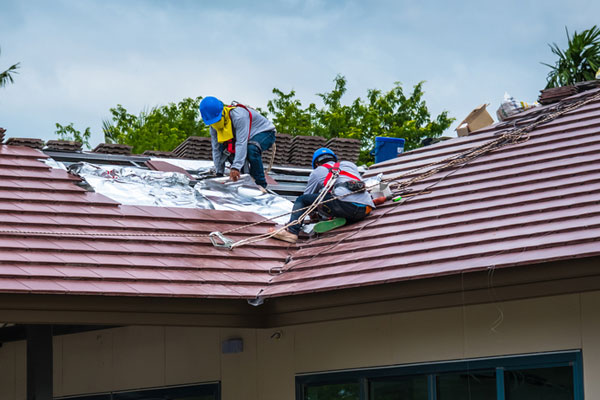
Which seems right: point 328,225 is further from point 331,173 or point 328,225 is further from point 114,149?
point 114,149

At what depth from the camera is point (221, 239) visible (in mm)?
9492

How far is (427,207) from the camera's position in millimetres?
9320

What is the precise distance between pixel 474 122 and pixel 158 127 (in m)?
29.1

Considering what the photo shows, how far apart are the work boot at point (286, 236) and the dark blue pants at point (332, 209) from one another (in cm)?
8

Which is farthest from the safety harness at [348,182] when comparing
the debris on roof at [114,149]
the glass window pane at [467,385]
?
the debris on roof at [114,149]

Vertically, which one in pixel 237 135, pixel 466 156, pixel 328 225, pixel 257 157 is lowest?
pixel 328 225

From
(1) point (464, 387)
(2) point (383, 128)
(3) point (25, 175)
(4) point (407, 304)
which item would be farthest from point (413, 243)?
(2) point (383, 128)

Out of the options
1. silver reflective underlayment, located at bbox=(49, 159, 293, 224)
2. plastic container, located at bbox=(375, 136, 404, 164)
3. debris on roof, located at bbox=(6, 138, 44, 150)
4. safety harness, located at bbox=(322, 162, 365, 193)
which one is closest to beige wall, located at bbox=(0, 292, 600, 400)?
silver reflective underlayment, located at bbox=(49, 159, 293, 224)

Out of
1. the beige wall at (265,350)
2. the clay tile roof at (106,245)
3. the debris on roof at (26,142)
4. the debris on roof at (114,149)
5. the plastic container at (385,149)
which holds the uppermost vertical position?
the debris on roof at (114,149)

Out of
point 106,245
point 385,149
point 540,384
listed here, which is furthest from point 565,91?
point 106,245

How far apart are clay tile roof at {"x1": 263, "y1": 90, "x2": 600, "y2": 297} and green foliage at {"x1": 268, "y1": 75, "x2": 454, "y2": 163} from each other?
29.4 meters

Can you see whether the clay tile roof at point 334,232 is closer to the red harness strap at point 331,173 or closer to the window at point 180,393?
the red harness strap at point 331,173

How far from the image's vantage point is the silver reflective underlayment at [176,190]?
10250mm

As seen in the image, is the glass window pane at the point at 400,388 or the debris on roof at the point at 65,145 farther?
the debris on roof at the point at 65,145
